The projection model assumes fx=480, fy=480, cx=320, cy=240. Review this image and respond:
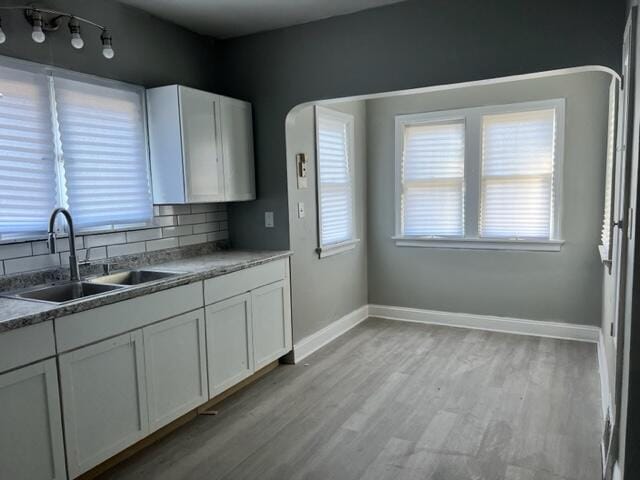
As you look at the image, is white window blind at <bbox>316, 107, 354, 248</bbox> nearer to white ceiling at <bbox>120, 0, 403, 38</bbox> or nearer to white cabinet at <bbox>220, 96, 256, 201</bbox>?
white cabinet at <bbox>220, 96, 256, 201</bbox>

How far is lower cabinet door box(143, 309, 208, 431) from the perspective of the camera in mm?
2484

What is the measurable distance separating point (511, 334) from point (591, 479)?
2.22 metres

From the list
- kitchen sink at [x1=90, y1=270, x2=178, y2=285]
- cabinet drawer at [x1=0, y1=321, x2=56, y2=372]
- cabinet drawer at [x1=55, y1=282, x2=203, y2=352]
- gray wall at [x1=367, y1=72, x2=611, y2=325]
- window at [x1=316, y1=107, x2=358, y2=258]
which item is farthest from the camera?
window at [x1=316, y1=107, x2=358, y2=258]

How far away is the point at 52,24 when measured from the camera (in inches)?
101

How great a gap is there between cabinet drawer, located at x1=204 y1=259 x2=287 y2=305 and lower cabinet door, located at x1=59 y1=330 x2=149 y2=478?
22.0 inches

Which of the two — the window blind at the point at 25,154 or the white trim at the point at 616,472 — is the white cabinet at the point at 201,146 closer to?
the window blind at the point at 25,154

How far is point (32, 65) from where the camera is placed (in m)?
2.49

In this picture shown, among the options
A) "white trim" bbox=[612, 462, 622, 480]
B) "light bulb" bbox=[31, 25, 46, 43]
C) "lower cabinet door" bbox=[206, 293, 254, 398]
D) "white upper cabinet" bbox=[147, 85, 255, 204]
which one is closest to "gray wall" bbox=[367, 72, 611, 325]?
"white upper cabinet" bbox=[147, 85, 255, 204]

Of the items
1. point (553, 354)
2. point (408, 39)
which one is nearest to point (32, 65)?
point (408, 39)

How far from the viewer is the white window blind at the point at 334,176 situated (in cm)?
412

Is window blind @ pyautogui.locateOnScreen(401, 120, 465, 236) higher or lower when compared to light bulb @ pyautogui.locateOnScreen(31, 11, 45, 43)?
lower

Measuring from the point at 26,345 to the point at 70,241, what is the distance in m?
0.80

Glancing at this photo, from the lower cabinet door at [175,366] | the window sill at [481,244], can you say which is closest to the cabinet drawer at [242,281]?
the lower cabinet door at [175,366]

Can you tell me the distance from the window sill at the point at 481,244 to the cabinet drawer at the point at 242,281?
1680mm
